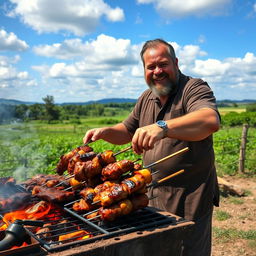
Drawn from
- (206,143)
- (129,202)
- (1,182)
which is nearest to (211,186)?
(206,143)

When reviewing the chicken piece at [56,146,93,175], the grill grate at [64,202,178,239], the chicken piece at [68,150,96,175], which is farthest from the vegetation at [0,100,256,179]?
the grill grate at [64,202,178,239]

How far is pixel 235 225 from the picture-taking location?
23.5ft

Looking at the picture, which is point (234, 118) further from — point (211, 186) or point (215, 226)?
point (211, 186)

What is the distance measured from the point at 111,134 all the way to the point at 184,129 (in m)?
1.58

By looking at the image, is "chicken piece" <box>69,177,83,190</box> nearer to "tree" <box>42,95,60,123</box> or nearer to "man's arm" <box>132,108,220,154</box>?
"man's arm" <box>132,108,220,154</box>

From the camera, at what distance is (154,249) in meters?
2.46

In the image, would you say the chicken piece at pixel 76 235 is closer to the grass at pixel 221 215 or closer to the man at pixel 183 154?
the man at pixel 183 154

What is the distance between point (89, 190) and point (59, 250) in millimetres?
934

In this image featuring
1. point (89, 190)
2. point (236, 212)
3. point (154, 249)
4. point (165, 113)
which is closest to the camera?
point (154, 249)

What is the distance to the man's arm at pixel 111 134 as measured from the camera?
12.5 ft

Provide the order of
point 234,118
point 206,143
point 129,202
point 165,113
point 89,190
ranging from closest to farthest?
1. point 129,202
2. point 89,190
3. point 206,143
4. point 165,113
5. point 234,118

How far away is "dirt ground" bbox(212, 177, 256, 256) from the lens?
5.96 meters

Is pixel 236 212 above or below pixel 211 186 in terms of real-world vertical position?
below

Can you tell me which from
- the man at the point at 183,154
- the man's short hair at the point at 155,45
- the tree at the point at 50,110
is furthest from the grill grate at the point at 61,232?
the tree at the point at 50,110
